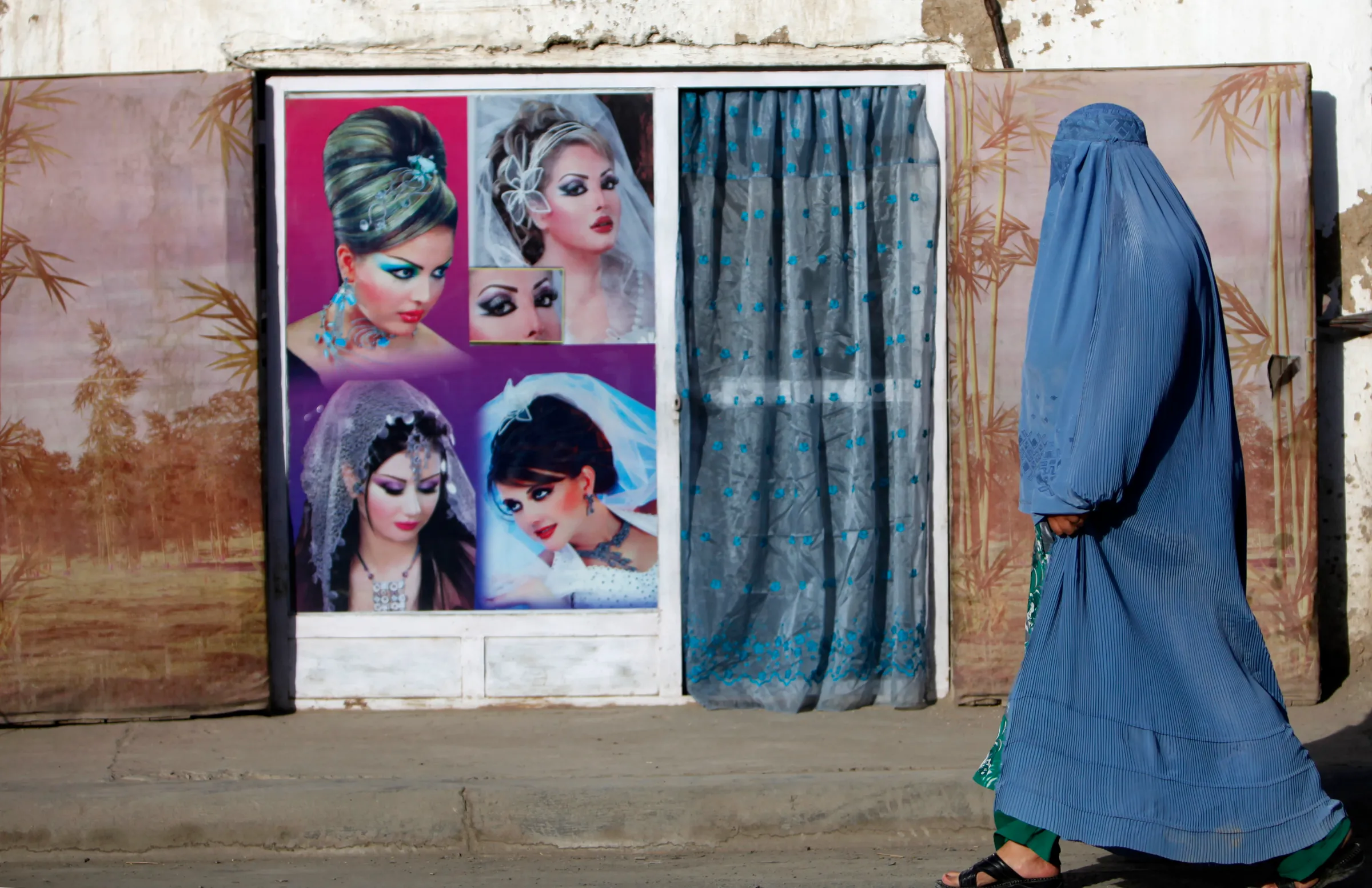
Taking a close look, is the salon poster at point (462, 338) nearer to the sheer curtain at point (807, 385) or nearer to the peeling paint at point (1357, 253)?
the sheer curtain at point (807, 385)

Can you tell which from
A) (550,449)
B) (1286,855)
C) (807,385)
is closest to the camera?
(1286,855)

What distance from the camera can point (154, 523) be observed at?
450 centimetres

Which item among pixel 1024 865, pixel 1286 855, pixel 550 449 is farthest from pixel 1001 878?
pixel 550 449

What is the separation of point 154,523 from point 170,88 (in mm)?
1511

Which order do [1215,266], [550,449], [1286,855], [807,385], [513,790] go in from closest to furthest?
[1286,855]
[513,790]
[1215,266]
[807,385]
[550,449]

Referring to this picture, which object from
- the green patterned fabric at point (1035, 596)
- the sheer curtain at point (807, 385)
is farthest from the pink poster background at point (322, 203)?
the green patterned fabric at point (1035, 596)

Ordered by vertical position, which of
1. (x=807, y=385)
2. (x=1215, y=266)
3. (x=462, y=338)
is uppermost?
(x=1215, y=266)

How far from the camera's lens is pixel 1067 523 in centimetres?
→ 291

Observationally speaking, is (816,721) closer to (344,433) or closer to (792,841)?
(792,841)

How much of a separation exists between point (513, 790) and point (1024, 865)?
5.08 ft

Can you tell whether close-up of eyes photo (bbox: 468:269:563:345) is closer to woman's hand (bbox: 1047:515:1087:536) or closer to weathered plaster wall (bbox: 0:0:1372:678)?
weathered plaster wall (bbox: 0:0:1372:678)

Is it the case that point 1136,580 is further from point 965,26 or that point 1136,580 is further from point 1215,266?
point 965,26

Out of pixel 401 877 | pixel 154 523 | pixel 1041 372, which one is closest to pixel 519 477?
pixel 154 523

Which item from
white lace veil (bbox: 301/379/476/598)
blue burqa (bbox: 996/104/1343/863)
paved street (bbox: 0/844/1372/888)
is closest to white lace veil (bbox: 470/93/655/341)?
white lace veil (bbox: 301/379/476/598)
